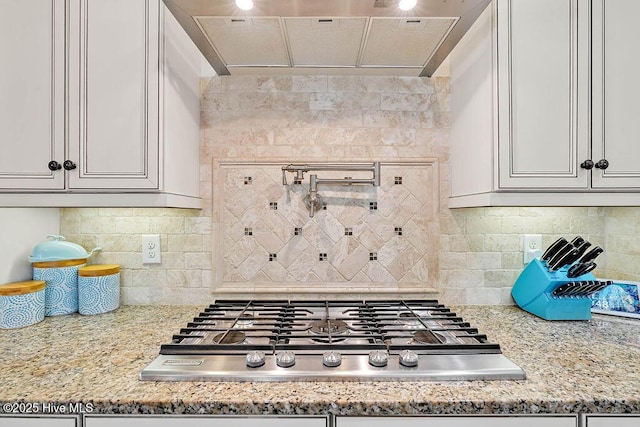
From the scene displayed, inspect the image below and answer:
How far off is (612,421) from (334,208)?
1.16 m

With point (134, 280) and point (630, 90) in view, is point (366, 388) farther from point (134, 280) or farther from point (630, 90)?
point (630, 90)

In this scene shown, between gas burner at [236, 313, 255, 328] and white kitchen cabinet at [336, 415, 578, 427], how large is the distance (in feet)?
1.77

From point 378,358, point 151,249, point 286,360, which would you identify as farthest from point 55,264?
point 378,358

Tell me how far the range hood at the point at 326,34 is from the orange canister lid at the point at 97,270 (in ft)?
3.27

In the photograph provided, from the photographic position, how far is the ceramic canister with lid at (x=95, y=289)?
1504mm

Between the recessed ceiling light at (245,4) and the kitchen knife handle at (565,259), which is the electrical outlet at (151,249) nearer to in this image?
the recessed ceiling light at (245,4)

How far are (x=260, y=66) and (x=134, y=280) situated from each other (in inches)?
44.8

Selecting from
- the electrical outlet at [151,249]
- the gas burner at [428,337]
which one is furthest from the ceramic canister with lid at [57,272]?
the gas burner at [428,337]

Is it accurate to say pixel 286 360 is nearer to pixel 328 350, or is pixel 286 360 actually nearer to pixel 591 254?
pixel 328 350

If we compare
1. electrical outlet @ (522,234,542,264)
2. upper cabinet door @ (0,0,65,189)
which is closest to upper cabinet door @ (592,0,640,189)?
electrical outlet @ (522,234,542,264)

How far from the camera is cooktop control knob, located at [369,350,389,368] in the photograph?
0.99m

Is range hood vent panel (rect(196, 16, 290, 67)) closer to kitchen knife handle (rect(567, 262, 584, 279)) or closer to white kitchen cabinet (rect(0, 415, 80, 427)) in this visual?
white kitchen cabinet (rect(0, 415, 80, 427))

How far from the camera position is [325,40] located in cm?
136

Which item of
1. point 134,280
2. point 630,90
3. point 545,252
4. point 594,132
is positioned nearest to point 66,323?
point 134,280
